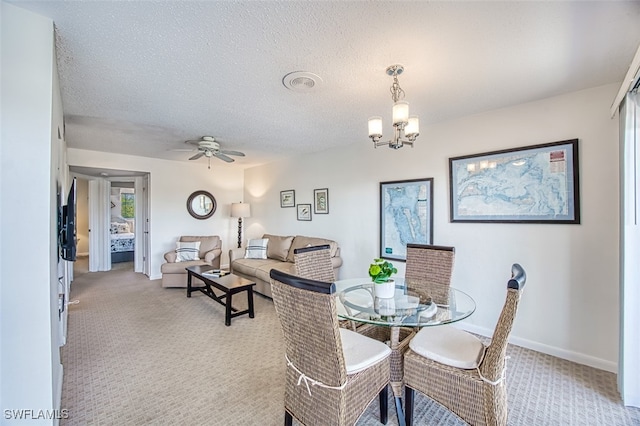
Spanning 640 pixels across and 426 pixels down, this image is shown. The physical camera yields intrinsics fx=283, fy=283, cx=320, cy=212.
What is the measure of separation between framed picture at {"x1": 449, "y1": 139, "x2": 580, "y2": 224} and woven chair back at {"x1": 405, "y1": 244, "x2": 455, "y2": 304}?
85 centimetres

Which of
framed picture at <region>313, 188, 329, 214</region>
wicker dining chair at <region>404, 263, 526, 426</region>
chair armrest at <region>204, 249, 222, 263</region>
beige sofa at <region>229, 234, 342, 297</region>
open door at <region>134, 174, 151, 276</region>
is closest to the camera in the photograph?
wicker dining chair at <region>404, 263, 526, 426</region>

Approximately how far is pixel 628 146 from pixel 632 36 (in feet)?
2.34

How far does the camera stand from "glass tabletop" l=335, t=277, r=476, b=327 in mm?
1812

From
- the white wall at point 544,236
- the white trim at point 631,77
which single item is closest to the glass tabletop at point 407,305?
the white wall at point 544,236

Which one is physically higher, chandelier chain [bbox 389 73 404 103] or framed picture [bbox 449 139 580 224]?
chandelier chain [bbox 389 73 404 103]

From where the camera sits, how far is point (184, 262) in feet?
16.8

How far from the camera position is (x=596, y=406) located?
1979mm

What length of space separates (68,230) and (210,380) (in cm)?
155

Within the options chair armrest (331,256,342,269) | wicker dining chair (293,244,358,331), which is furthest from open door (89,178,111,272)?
wicker dining chair (293,244,358,331)

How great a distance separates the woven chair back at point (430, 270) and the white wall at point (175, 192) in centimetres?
499

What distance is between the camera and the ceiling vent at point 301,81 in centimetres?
220

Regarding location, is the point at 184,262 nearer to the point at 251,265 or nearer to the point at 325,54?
the point at 251,265

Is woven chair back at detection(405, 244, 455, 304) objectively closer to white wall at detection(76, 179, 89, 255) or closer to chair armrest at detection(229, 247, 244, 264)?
chair armrest at detection(229, 247, 244, 264)

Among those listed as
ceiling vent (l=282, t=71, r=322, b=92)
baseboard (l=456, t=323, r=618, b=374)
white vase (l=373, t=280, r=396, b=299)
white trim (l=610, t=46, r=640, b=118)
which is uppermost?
ceiling vent (l=282, t=71, r=322, b=92)
